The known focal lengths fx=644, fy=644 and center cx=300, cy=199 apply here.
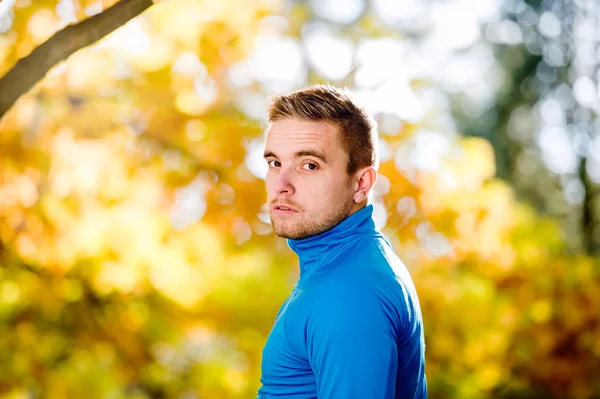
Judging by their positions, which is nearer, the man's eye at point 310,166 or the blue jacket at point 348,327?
the blue jacket at point 348,327

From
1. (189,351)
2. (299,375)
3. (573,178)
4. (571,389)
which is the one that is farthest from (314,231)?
(573,178)

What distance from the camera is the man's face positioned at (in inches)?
64.6

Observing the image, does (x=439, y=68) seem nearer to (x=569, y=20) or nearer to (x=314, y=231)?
(x=569, y=20)

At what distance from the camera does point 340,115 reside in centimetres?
168

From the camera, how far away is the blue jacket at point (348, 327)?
1256mm

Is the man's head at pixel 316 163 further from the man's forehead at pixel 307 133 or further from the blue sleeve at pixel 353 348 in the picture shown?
the blue sleeve at pixel 353 348

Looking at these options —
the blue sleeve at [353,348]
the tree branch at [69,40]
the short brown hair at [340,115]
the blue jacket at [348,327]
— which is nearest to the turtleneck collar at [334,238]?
the blue jacket at [348,327]

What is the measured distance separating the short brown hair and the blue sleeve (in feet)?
1.59

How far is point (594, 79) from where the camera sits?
440 inches

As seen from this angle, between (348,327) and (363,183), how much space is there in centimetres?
53

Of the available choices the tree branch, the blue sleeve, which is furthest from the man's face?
the tree branch

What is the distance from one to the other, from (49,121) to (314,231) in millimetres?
2290

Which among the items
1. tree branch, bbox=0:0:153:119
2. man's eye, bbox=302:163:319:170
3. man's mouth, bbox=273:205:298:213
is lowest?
man's mouth, bbox=273:205:298:213

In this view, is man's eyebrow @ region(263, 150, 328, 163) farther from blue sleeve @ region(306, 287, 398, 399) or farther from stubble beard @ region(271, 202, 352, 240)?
blue sleeve @ region(306, 287, 398, 399)
